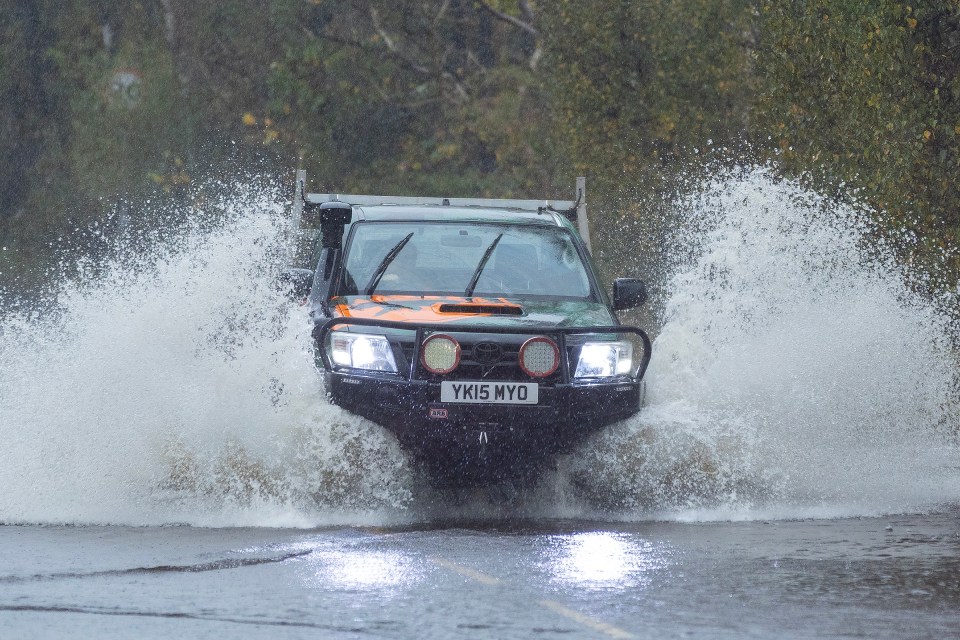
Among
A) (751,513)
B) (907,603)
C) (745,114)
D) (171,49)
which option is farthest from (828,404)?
(171,49)

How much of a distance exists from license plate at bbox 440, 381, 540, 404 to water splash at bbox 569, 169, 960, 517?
69 cm

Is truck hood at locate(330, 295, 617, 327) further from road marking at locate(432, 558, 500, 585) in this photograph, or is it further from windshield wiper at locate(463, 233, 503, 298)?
road marking at locate(432, 558, 500, 585)

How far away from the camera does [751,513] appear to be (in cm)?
1015

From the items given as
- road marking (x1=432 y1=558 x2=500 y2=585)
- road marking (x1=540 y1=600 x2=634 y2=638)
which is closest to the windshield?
road marking (x1=432 y1=558 x2=500 y2=585)

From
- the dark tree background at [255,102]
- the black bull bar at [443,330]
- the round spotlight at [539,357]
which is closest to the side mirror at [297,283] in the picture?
the black bull bar at [443,330]

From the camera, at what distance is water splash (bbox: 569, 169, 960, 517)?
10.3m

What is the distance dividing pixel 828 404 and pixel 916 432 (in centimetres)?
87

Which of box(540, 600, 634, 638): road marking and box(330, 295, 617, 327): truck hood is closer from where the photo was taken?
box(540, 600, 634, 638): road marking

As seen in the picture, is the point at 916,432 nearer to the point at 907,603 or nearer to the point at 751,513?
the point at 751,513

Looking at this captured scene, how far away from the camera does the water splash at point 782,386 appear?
1034 centimetres

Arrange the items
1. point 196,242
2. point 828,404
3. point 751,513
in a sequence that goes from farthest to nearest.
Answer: point 196,242
point 828,404
point 751,513

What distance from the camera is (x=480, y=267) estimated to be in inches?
437

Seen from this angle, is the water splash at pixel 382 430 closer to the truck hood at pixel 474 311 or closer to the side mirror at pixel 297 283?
the side mirror at pixel 297 283

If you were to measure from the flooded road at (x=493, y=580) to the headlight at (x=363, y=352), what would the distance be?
0.88m
